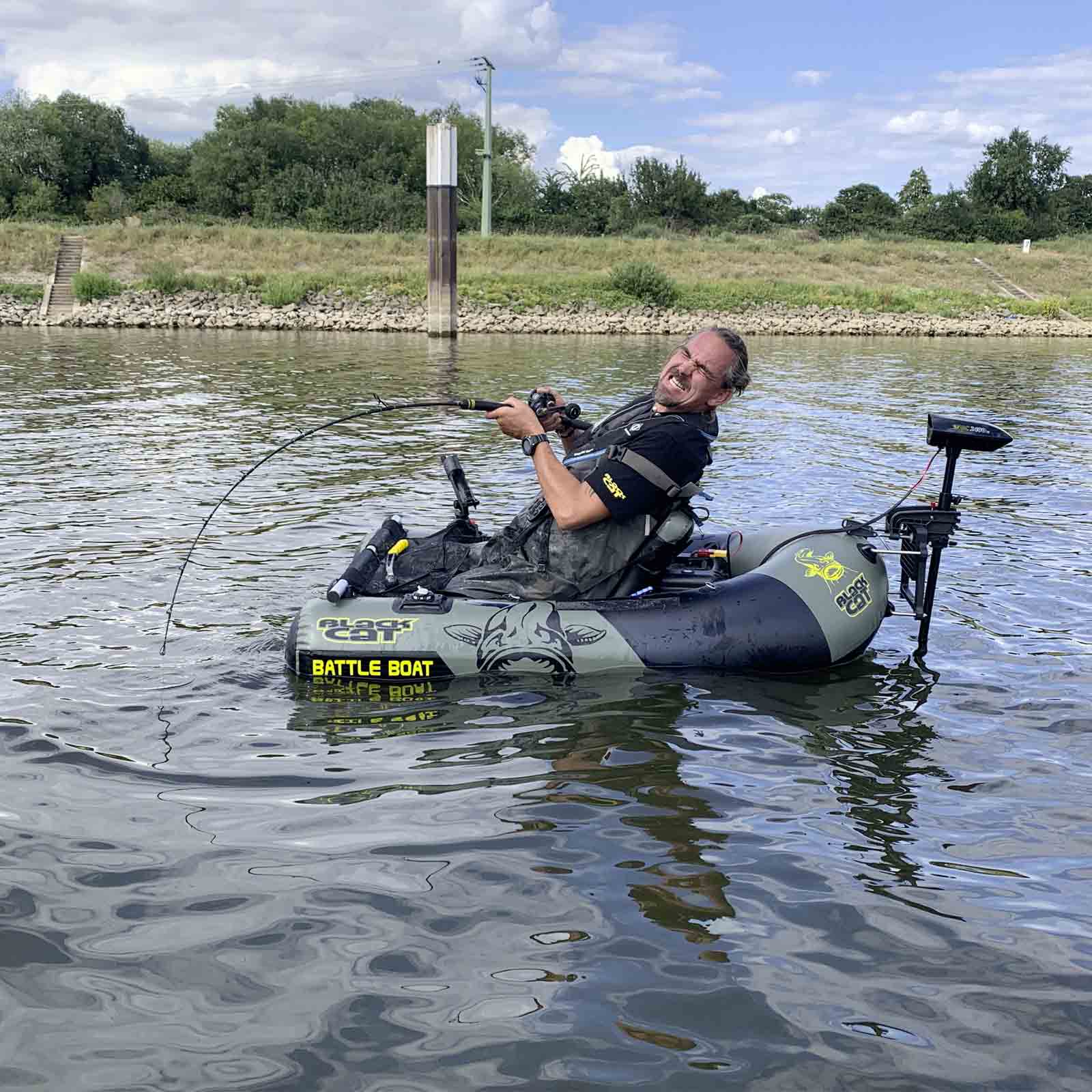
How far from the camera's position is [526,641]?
560 cm

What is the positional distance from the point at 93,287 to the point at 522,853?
36.2 m

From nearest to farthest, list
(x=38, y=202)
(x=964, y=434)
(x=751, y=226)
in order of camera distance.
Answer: (x=964, y=434)
(x=38, y=202)
(x=751, y=226)

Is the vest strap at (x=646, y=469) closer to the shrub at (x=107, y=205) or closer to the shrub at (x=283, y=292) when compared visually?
the shrub at (x=283, y=292)

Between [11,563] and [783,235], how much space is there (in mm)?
53706

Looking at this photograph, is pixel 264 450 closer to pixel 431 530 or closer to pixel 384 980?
pixel 431 530

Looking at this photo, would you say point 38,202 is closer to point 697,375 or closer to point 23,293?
point 23,293

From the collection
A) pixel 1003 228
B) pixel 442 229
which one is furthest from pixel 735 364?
pixel 1003 228

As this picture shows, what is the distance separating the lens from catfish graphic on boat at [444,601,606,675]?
5598 mm

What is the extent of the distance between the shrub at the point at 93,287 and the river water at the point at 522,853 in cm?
3026

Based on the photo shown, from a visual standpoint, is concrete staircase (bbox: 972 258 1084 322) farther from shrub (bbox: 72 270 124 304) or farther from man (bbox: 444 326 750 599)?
man (bbox: 444 326 750 599)

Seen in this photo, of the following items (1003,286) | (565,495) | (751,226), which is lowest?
(565,495)

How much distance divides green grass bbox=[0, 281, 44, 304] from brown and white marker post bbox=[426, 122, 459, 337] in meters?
14.2

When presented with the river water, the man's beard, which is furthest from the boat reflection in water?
the man's beard

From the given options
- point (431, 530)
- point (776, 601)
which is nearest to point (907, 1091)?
point (776, 601)
